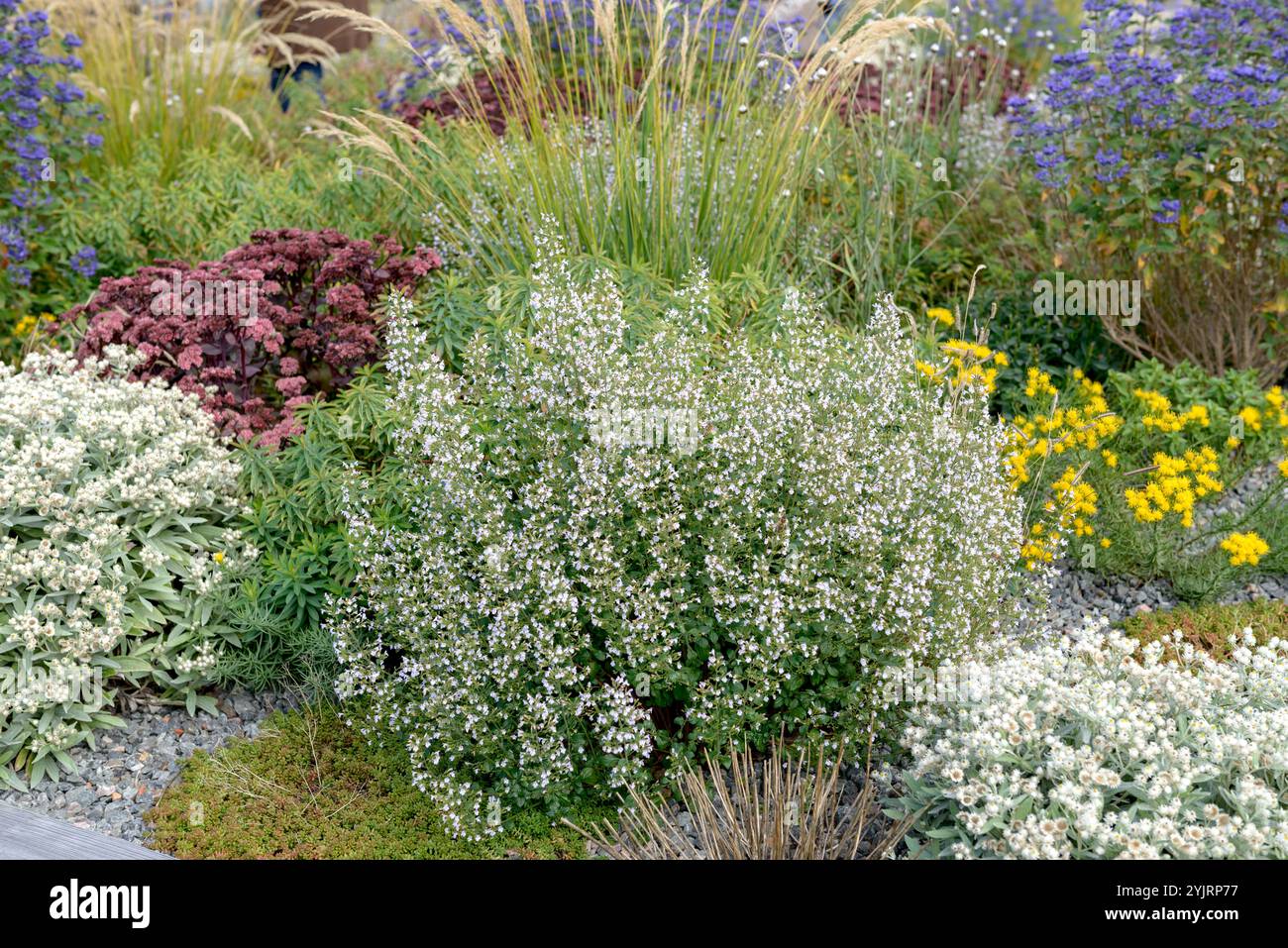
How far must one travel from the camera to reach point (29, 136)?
5.86 meters

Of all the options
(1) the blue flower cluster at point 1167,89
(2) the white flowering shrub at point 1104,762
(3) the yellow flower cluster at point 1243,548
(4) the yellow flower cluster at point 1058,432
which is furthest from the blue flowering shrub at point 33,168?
(3) the yellow flower cluster at point 1243,548

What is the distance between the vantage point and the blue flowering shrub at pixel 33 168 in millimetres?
5812

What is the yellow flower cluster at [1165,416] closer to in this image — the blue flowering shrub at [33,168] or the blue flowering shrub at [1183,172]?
the blue flowering shrub at [1183,172]

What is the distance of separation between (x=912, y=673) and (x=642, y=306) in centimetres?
182

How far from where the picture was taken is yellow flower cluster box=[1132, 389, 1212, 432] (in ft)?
16.8

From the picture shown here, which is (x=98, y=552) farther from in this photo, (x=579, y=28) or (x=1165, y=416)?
(x=579, y=28)

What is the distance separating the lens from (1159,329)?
19.8ft

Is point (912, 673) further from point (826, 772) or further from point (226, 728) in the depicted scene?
point (226, 728)

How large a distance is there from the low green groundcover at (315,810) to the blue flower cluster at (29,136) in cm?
324

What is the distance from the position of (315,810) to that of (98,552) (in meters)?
1.18

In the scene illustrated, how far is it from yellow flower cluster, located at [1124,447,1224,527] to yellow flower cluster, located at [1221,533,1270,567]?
0.52 ft

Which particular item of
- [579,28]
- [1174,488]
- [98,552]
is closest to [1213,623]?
[1174,488]

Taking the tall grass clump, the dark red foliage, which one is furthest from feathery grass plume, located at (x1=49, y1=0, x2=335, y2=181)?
the tall grass clump
